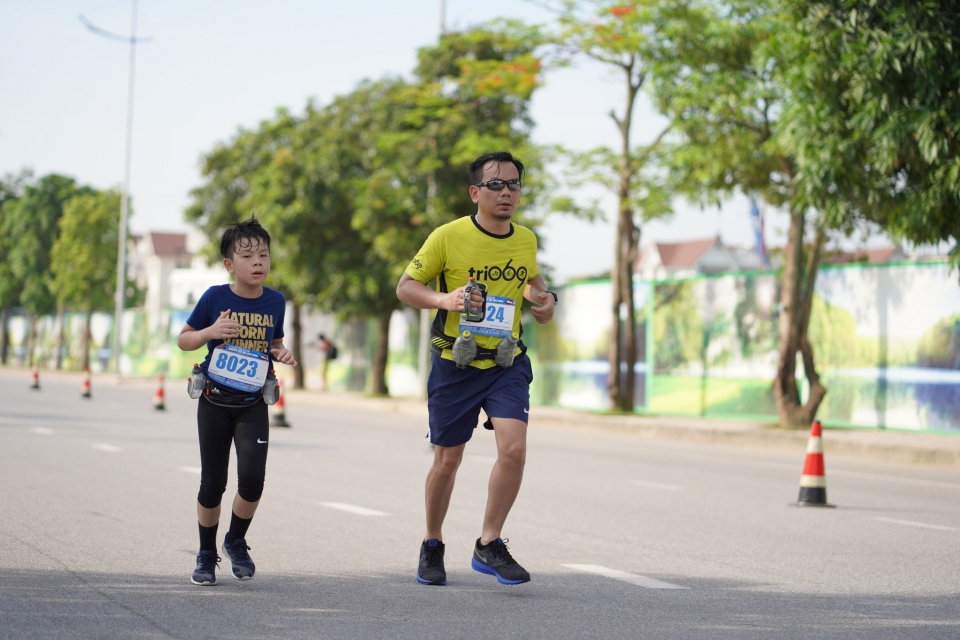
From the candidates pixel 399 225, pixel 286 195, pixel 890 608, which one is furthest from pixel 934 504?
pixel 286 195

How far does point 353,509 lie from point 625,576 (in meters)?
3.37

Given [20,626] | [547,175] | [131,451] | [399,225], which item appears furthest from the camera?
[399,225]

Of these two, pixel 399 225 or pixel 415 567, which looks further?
pixel 399 225

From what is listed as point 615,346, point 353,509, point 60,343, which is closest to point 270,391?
point 353,509

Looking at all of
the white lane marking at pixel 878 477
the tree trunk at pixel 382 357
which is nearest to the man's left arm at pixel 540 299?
the white lane marking at pixel 878 477

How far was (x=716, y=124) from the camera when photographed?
21.1 metres

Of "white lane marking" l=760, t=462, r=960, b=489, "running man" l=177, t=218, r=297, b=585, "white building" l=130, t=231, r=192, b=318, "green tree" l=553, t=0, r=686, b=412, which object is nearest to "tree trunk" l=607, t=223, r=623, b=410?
"green tree" l=553, t=0, r=686, b=412

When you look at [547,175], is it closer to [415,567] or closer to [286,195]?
[286,195]

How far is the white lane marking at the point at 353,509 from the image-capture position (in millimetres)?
9641

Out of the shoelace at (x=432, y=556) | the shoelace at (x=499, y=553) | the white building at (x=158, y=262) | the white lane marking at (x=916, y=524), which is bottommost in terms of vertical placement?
the white lane marking at (x=916, y=524)

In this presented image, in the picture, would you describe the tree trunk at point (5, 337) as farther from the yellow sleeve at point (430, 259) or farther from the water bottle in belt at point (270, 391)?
the yellow sleeve at point (430, 259)

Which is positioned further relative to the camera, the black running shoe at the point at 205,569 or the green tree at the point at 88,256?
the green tree at the point at 88,256

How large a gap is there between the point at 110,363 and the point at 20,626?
56.2m

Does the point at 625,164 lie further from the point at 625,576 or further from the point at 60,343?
the point at 60,343
